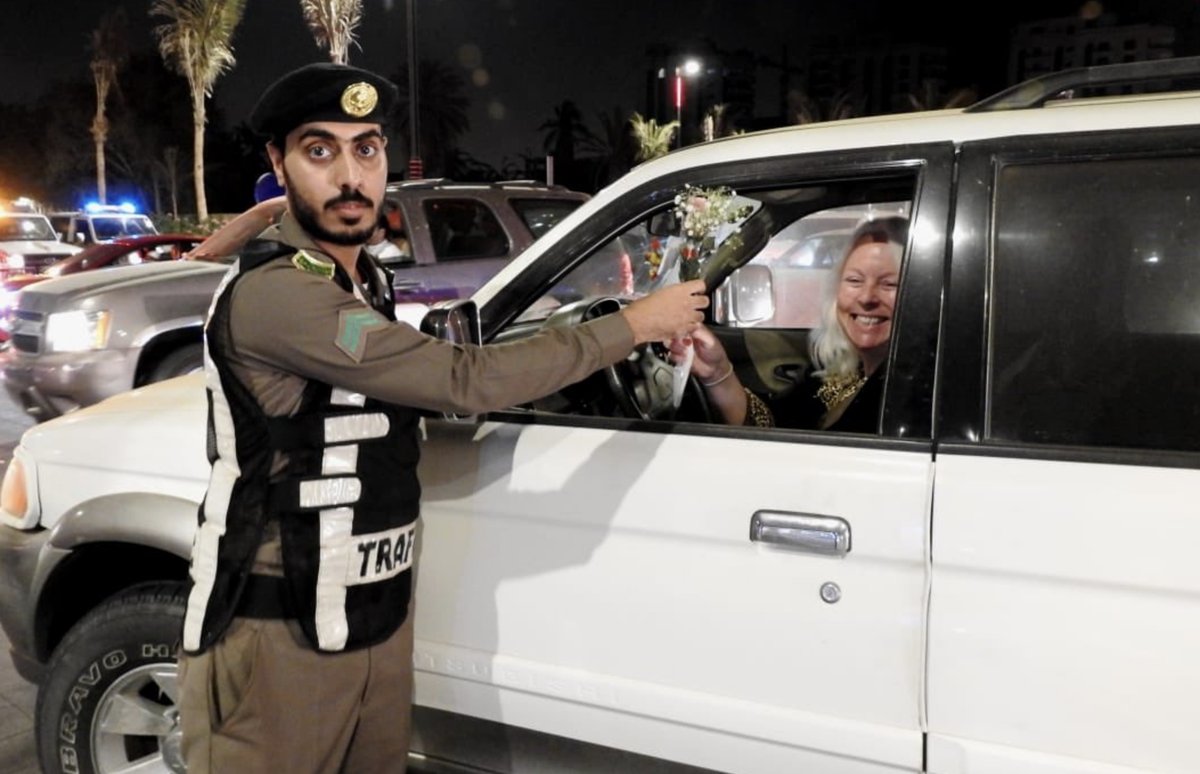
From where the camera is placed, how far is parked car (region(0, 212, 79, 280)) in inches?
546

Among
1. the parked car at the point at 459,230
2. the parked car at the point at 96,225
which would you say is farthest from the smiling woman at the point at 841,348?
the parked car at the point at 96,225

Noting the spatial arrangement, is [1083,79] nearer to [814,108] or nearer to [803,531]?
[803,531]

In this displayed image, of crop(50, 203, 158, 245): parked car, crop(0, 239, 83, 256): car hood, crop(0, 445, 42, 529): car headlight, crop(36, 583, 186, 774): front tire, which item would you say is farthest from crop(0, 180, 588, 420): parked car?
crop(50, 203, 158, 245): parked car

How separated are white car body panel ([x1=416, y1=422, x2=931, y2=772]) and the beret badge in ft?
2.40

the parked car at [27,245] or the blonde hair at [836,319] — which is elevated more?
the parked car at [27,245]

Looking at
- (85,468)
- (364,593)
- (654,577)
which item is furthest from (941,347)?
(85,468)

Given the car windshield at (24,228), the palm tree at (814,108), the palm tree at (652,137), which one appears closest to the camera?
the car windshield at (24,228)

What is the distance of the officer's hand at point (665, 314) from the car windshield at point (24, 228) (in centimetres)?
1669

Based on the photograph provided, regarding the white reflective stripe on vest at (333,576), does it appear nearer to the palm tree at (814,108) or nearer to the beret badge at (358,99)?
the beret badge at (358,99)

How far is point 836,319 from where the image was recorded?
275 cm

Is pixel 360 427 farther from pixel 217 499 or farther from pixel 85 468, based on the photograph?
pixel 85 468

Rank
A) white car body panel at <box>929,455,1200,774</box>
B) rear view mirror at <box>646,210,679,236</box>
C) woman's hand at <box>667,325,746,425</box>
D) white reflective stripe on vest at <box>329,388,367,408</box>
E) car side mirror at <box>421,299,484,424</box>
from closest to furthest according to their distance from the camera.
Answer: white car body panel at <box>929,455,1200,774</box>, white reflective stripe on vest at <box>329,388,367,408</box>, car side mirror at <box>421,299,484,424</box>, rear view mirror at <box>646,210,679,236</box>, woman's hand at <box>667,325,746,425</box>

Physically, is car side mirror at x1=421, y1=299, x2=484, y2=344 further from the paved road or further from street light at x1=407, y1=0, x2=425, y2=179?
street light at x1=407, y1=0, x2=425, y2=179

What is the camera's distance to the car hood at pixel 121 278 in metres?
6.86
